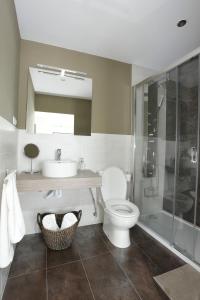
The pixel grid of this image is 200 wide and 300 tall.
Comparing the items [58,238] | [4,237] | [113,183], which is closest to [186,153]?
[113,183]

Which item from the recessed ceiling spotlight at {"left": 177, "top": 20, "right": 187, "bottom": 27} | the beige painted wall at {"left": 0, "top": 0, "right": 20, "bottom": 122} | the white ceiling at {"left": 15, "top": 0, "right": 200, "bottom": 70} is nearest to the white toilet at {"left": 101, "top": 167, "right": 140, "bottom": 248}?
the beige painted wall at {"left": 0, "top": 0, "right": 20, "bottom": 122}

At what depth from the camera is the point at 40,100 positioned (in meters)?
2.04

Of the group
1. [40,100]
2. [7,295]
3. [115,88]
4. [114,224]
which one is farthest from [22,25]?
[7,295]

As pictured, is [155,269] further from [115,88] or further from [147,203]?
[115,88]

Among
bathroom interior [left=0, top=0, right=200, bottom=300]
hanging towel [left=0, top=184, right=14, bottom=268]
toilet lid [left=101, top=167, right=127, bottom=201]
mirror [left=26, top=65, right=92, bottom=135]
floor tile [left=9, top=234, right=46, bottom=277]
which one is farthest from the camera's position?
toilet lid [left=101, top=167, right=127, bottom=201]

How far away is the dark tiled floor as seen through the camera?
125cm

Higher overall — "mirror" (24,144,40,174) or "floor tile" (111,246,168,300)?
"mirror" (24,144,40,174)

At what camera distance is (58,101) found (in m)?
2.08

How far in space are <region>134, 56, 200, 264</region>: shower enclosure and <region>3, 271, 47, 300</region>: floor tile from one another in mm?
1327

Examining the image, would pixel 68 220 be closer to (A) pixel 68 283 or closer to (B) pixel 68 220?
(B) pixel 68 220

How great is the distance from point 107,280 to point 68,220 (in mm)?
686

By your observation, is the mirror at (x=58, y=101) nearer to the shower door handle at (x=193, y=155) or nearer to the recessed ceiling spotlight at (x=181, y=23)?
the recessed ceiling spotlight at (x=181, y=23)

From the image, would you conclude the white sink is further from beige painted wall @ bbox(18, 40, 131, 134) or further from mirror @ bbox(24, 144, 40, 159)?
beige painted wall @ bbox(18, 40, 131, 134)

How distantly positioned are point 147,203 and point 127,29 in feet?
7.11
